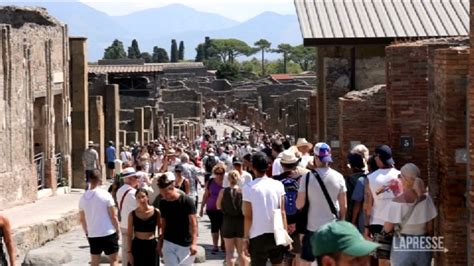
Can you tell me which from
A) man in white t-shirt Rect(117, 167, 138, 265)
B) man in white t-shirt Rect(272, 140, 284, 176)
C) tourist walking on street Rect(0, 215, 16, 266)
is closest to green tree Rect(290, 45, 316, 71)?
man in white t-shirt Rect(272, 140, 284, 176)

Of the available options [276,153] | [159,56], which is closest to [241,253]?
[276,153]

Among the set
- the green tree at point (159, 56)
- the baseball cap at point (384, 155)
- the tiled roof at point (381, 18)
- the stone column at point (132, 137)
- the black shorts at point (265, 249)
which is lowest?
the stone column at point (132, 137)

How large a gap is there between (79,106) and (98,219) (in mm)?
18070

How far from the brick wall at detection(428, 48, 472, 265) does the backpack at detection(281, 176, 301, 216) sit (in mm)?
1449

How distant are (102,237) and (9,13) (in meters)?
16.4

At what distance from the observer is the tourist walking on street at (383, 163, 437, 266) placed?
29.6 feet

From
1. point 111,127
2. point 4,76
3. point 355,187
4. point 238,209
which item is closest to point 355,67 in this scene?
point 4,76

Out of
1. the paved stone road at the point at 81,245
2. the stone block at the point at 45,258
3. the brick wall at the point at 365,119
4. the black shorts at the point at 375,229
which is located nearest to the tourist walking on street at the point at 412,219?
the black shorts at the point at 375,229

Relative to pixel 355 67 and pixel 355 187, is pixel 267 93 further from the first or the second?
pixel 355 187

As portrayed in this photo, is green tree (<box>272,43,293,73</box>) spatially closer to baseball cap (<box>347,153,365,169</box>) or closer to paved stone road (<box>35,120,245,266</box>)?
paved stone road (<box>35,120,245,266</box>)

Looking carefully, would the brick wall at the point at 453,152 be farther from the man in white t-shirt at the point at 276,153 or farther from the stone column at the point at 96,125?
the stone column at the point at 96,125

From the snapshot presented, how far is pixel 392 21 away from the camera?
20141 millimetres

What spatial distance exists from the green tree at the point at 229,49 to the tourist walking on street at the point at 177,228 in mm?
181021

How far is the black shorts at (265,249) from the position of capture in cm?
962
